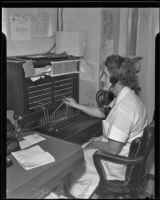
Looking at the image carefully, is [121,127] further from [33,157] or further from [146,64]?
[33,157]

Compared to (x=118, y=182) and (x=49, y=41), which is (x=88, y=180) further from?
(x=49, y=41)

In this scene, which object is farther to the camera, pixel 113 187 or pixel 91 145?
pixel 91 145

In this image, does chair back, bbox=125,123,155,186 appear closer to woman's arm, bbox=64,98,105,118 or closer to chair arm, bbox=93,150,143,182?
chair arm, bbox=93,150,143,182

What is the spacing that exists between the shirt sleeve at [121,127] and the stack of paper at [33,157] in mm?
332

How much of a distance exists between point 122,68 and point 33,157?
633 mm

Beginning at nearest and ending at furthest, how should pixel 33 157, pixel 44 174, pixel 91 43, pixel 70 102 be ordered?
pixel 44 174, pixel 33 157, pixel 70 102, pixel 91 43

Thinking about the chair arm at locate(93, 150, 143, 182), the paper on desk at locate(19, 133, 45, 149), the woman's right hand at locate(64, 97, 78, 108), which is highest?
the woman's right hand at locate(64, 97, 78, 108)

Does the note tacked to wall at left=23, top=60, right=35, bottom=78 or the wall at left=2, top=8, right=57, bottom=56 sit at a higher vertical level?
the wall at left=2, top=8, right=57, bottom=56

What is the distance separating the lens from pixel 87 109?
166cm

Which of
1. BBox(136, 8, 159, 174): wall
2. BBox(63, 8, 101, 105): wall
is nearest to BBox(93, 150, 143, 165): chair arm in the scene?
BBox(136, 8, 159, 174): wall

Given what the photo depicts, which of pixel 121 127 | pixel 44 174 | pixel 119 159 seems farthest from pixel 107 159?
pixel 44 174

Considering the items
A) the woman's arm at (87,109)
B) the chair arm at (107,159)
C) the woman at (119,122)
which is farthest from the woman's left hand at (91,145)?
the woman's arm at (87,109)

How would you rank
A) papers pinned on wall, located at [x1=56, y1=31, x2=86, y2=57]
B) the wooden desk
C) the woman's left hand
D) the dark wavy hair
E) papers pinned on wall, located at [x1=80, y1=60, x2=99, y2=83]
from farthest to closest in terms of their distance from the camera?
papers pinned on wall, located at [x1=56, y1=31, x2=86, y2=57] → papers pinned on wall, located at [x1=80, y1=60, x2=99, y2=83] → the woman's left hand → the dark wavy hair → the wooden desk

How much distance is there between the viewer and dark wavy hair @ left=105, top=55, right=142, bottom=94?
4.45ft
